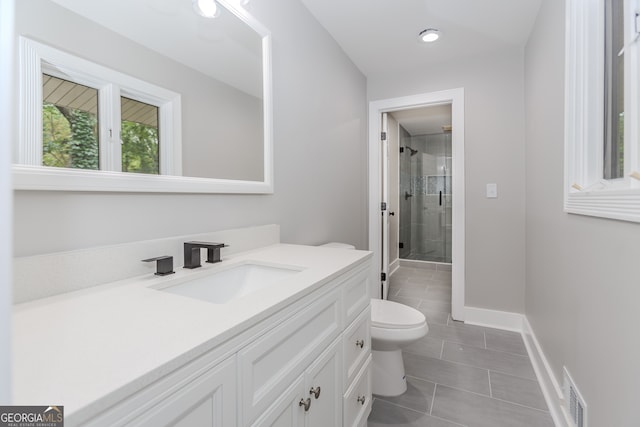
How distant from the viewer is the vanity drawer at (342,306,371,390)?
1.11m

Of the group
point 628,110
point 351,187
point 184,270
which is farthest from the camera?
point 351,187

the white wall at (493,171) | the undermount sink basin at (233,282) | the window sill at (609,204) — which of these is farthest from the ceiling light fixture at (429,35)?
the undermount sink basin at (233,282)

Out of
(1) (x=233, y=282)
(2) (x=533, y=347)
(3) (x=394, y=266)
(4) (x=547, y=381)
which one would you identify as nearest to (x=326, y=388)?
(1) (x=233, y=282)

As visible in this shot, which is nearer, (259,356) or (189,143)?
(259,356)

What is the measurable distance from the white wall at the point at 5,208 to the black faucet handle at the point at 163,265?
704mm

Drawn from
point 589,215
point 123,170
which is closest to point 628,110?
A: point 589,215

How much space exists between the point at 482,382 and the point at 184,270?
5.86 feet

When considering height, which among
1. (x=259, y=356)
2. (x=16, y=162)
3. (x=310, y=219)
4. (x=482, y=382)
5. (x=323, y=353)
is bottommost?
(x=482, y=382)

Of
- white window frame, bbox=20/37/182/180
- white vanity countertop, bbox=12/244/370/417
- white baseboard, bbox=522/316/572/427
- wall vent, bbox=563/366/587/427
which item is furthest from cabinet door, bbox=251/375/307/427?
white baseboard, bbox=522/316/572/427

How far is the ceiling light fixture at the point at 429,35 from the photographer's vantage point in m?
2.17

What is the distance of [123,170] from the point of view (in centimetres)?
91

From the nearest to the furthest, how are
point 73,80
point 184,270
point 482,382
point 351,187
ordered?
point 73,80
point 184,270
point 482,382
point 351,187

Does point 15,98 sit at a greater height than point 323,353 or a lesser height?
greater

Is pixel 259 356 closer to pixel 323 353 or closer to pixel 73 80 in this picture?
pixel 323 353
